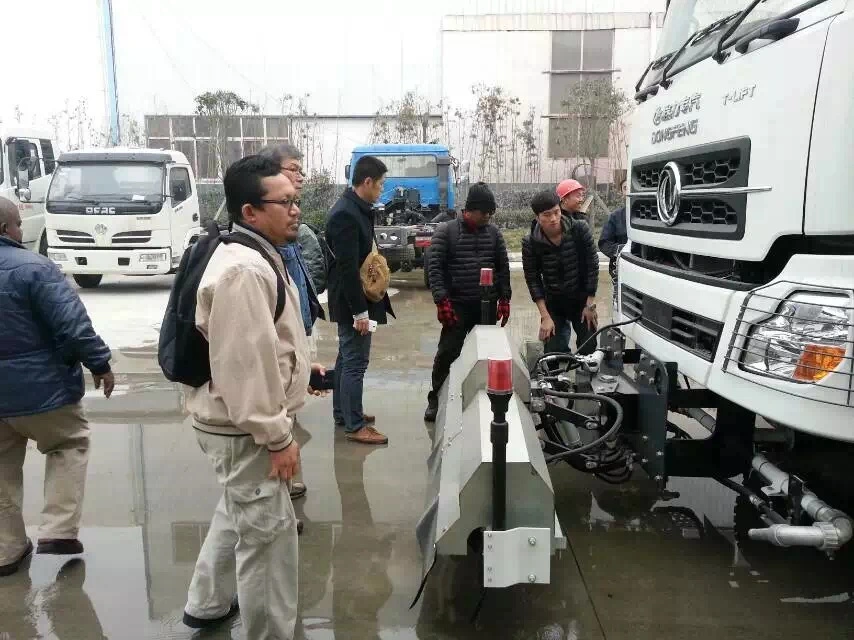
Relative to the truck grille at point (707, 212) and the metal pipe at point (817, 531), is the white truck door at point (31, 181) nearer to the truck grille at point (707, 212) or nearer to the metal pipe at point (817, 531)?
the truck grille at point (707, 212)

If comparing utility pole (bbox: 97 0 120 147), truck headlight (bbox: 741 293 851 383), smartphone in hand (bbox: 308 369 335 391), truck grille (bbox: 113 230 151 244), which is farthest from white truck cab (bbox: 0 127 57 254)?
truck headlight (bbox: 741 293 851 383)

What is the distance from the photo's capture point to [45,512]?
3377mm

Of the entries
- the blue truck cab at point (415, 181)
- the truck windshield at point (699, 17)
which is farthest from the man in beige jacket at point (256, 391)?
the blue truck cab at point (415, 181)

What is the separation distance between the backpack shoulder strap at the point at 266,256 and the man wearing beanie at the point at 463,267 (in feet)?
8.88

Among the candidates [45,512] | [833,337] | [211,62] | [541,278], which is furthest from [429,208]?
[211,62]

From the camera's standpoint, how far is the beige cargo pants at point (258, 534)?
2467mm

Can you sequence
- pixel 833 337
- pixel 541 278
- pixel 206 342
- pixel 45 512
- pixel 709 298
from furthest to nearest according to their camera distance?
pixel 541 278, pixel 45 512, pixel 709 298, pixel 206 342, pixel 833 337

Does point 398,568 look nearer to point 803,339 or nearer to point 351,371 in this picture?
point 351,371

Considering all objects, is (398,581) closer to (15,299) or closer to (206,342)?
(206,342)

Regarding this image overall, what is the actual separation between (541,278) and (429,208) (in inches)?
350

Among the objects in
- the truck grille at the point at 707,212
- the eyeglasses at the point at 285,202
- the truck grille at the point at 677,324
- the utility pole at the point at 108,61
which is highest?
the utility pole at the point at 108,61

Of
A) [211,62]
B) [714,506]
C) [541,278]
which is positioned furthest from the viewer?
[211,62]

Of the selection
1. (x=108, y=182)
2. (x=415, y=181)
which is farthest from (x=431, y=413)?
(x=415, y=181)

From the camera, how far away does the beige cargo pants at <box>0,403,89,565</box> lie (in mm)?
3305
